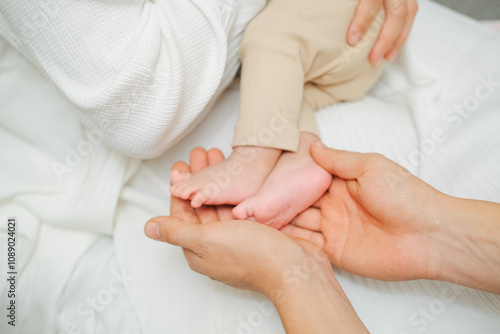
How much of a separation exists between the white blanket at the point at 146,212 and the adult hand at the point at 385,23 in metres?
0.16

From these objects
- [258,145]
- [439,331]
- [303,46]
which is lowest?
[439,331]

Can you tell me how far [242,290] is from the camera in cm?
73

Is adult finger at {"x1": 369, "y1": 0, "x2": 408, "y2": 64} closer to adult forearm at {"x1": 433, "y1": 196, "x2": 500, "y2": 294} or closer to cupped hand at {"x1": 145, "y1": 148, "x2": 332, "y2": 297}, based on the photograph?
adult forearm at {"x1": 433, "y1": 196, "x2": 500, "y2": 294}

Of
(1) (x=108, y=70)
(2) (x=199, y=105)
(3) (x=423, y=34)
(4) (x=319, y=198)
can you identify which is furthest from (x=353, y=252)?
(3) (x=423, y=34)

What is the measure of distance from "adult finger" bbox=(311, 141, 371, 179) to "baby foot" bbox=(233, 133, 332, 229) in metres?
0.01

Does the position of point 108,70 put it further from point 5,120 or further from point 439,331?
point 439,331

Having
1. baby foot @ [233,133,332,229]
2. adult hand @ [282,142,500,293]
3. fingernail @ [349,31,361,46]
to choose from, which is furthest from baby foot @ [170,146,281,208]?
fingernail @ [349,31,361,46]

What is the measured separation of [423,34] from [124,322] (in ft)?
3.34

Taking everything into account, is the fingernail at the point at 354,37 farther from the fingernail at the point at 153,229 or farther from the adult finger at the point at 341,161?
the fingernail at the point at 153,229

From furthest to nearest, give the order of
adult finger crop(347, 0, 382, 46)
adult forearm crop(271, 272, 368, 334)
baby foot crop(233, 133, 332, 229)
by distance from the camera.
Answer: adult finger crop(347, 0, 382, 46), baby foot crop(233, 133, 332, 229), adult forearm crop(271, 272, 368, 334)

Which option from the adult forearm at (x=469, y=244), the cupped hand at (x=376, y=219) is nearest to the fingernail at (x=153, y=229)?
the cupped hand at (x=376, y=219)

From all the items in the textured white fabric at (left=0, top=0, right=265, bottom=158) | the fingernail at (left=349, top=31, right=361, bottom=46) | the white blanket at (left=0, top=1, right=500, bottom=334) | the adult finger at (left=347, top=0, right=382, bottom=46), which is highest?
the adult finger at (left=347, top=0, right=382, bottom=46)

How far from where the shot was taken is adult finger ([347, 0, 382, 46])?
2.68ft

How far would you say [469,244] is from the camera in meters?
0.62
